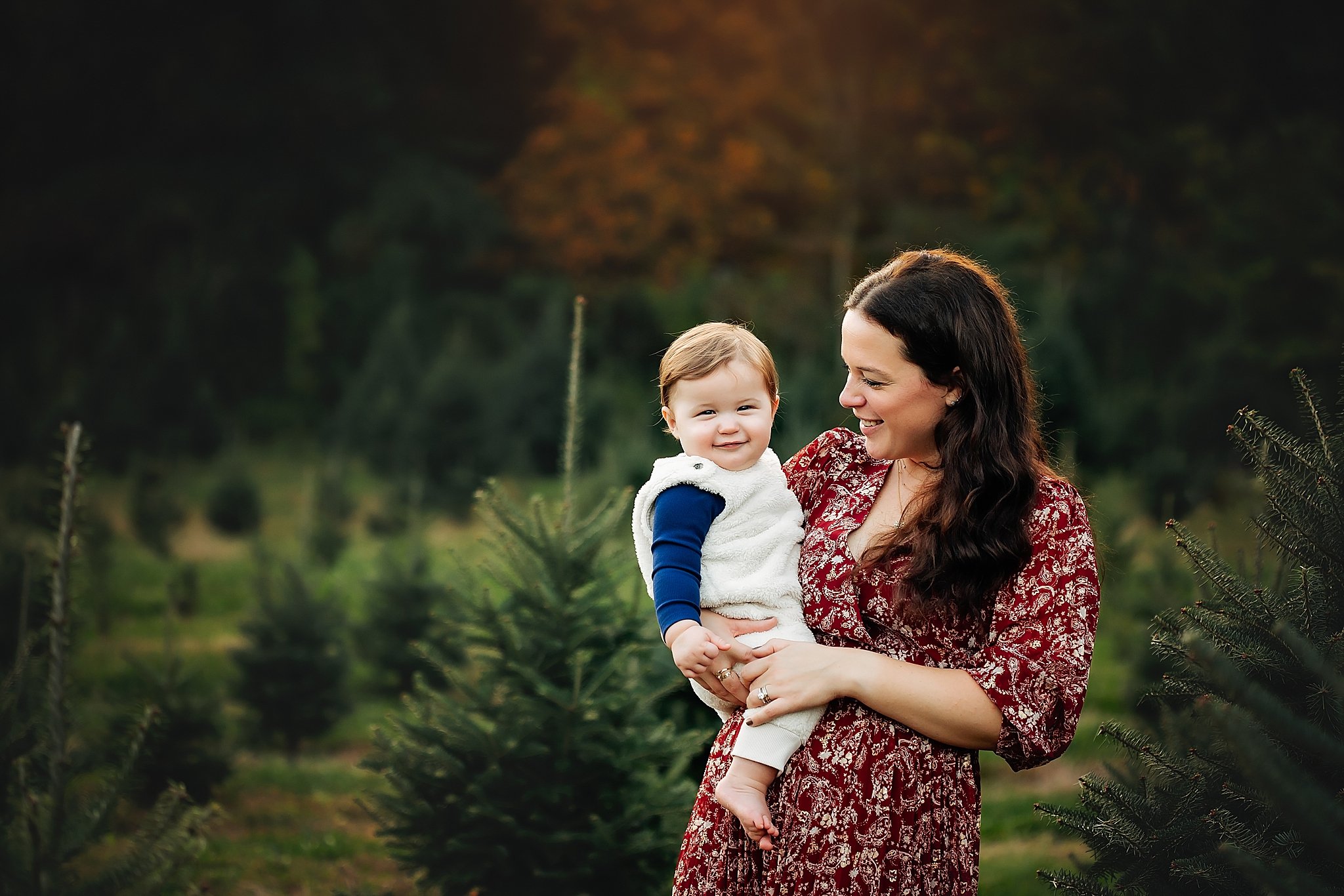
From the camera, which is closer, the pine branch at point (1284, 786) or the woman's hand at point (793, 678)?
the pine branch at point (1284, 786)

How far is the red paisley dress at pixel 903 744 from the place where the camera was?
6.70 ft

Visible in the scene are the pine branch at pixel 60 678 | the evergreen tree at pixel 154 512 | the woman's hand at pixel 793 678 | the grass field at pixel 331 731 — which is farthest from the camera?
the evergreen tree at pixel 154 512

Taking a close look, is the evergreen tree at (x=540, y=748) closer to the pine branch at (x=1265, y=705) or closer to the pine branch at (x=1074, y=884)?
the pine branch at (x=1074, y=884)

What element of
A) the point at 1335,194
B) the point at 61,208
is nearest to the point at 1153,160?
the point at 1335,194

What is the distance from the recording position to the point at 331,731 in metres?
8.09

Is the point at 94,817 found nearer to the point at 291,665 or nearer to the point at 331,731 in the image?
the point at 291,665

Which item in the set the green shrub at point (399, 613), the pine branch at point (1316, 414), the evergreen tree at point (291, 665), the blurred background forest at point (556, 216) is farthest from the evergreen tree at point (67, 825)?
the blurred background forest at point (556, 216)

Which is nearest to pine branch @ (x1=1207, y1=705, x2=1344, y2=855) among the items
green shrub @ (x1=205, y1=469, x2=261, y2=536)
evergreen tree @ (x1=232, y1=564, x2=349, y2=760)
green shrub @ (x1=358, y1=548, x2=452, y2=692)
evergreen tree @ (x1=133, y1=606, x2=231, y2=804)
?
evergreen tree @ (x1=133, y1=606, x2=231, y2=804)

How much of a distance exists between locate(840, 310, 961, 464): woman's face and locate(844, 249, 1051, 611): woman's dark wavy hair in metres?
0.02

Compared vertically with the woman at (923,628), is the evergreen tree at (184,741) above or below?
below

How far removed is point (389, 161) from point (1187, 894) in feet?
83.1

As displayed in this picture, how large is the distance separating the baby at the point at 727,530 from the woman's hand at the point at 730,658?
1cm

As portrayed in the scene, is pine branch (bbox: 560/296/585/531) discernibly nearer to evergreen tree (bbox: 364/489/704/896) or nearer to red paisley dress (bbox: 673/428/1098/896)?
evergreen tree (bbox: 364/489/704/896)

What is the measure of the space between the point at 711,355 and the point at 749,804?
957mm
